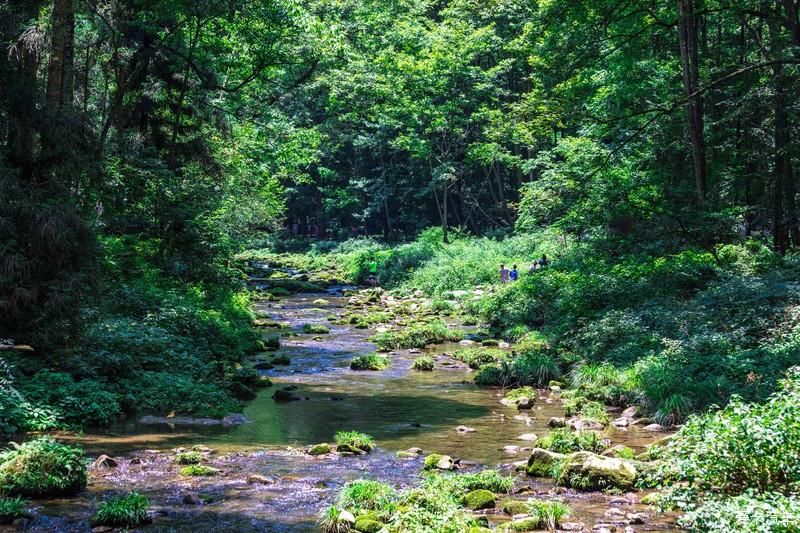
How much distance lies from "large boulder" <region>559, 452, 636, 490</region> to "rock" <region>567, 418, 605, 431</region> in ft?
9.94

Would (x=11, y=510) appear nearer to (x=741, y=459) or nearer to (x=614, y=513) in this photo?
(x=614, y=513)

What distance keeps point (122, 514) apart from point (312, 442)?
16.2 feet

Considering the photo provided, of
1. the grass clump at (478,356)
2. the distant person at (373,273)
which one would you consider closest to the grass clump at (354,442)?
the grass clump at (478,356)

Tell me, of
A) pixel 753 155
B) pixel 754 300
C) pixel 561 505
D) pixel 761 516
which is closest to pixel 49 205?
pixel 561 505

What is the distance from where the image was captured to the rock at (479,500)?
28.4 ft

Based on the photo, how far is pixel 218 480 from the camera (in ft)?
31.3

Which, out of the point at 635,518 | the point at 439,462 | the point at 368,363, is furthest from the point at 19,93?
the point at 635,518

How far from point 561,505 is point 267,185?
1162 inches

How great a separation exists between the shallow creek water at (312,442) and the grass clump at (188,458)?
13cm

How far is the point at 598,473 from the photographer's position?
9438mm

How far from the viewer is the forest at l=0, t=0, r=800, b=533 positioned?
8.34 metres

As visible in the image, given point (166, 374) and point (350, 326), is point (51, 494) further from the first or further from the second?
point (350, 326)

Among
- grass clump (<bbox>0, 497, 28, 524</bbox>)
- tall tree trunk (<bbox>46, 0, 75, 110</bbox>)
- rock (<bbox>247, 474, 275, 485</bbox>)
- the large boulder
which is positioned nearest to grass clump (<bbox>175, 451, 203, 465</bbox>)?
rock (<bbox>247, 474, 275, 485</bbox>)

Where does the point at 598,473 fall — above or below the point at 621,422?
above
